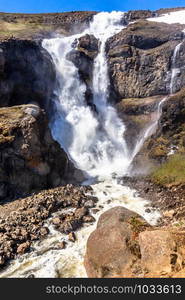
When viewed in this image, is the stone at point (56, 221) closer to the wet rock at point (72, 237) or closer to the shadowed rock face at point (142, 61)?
the wet rock at point (72, 237)

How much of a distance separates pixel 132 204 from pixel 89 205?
3890mm

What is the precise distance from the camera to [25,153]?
956 inches

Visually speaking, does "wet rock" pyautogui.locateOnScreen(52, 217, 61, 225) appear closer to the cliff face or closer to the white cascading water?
the white cascading water

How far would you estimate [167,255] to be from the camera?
9422 millimetres

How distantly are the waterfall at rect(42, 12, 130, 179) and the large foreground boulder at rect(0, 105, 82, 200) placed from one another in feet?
23.5

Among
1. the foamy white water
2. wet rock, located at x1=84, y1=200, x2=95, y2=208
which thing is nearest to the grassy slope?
wet rock, located at x1=84, y1=200, x2=95, y2=208

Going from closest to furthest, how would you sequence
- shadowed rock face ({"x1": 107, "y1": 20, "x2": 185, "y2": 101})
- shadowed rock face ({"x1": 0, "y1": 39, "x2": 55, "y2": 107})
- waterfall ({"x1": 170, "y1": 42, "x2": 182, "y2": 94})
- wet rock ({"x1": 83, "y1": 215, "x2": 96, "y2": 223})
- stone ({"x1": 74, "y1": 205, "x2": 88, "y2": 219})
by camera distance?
wet rock ({"x1": 83, "y1": 215, "x2": 96, "y2": 223}), stone ({"x1": 74, "y1": 205, "x2": 88, "y2": 219}), shadowed rock face ({"x1": 0, "y1": 39, "x2": 55, "y2": 107}), waterfall ({"x1": 170, "y1": 42, "x2": 182, "y2": 94}), shadowed rock face ({"x1": 107, "y1": 20, "x2": 185, "y2": 101})

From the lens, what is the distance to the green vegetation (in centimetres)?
2471

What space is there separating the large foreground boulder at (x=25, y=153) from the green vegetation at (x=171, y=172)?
9.87 m

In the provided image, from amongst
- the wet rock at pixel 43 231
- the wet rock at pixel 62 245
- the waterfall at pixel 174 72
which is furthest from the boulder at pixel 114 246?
the waterfall at pixel 174 72

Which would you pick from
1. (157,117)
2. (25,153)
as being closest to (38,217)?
(25,153)

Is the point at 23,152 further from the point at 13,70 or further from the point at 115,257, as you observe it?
the point at 13,70

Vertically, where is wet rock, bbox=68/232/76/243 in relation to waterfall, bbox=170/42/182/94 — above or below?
below

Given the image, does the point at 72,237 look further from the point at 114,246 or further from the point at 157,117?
the point at 157,117
